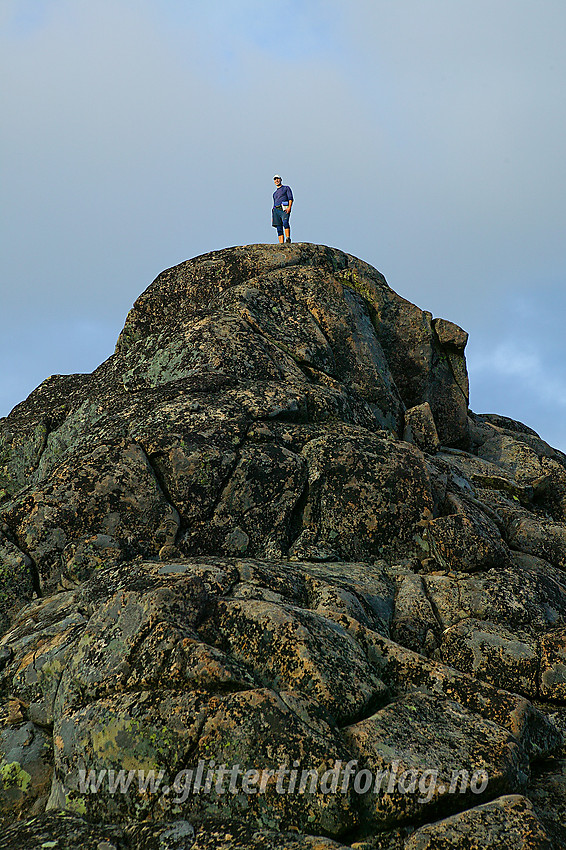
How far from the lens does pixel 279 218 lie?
3841cm

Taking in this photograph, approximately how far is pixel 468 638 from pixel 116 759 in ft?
27.1

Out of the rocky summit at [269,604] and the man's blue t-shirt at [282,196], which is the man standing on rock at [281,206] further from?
the rocky summit at [269,604]

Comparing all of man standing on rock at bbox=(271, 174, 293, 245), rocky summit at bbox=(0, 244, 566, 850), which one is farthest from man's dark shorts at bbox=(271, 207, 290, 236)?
rocky summit at bbox=(0, 244, 566, 850)

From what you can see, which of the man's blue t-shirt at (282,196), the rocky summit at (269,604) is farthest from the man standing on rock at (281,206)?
the rocky summit at (269,604)

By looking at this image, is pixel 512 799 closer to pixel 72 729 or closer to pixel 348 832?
pixel 348 832

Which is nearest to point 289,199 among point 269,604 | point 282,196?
point 282,196

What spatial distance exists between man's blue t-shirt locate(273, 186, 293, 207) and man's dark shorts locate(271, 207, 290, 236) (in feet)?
1.11

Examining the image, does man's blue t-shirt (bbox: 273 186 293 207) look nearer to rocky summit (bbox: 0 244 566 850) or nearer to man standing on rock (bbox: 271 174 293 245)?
man standing on rock (bbox: 271 174 293 245)

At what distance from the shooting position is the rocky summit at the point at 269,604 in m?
10.4

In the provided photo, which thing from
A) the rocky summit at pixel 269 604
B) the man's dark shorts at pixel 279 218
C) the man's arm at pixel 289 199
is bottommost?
the rocky summit at pixel 269 604

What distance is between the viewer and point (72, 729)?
11531mm

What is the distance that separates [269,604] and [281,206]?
29569mm

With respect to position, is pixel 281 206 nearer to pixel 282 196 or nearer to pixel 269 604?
pixel 282 196

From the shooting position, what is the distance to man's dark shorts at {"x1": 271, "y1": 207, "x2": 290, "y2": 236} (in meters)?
38.3
